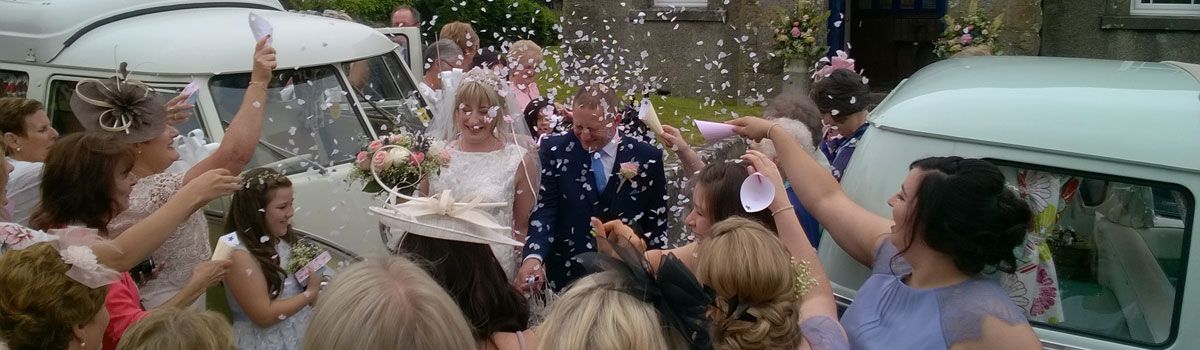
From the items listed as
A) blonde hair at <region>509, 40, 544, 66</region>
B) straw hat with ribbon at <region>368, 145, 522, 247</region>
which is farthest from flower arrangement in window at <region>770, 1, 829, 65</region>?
straw hat with ribbon at <region>368, 145, 522, 247</region>

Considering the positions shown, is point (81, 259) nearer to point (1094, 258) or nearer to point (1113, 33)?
point (1094, 258)

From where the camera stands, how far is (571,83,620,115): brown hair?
188 inches

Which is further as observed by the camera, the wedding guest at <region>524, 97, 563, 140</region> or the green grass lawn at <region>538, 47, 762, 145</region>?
the green grass lawn at <region>538, 47, 762, 145</region>

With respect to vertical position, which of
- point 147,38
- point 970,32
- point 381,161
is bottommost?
point 970,32

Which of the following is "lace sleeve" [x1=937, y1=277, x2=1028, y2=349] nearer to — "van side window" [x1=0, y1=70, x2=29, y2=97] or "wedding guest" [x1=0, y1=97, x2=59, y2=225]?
"wedding guest" [x1=0, y1=97, x2=59, y2=225]

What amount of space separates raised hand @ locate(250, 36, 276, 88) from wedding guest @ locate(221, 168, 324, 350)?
40 centimetres

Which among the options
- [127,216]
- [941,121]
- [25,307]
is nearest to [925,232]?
[941,121]

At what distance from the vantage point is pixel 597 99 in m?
4.79

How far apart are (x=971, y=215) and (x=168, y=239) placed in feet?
10.5

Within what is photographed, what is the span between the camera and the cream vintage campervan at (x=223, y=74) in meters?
5.62

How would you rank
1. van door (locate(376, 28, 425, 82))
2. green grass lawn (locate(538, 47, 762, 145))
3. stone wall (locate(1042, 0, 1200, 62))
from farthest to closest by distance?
stone wall (locate(1042, 0, 1200, 62))
green grass lawn (locate(538, 47, 762, 145))
van door (locate(376, 28, 425, 82))

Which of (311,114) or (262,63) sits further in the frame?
(311,114)

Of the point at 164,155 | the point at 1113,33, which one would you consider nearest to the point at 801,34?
the point at 1113,33

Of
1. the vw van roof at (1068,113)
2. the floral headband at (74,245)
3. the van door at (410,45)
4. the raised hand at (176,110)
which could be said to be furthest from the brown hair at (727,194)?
the van door at (410,45)
